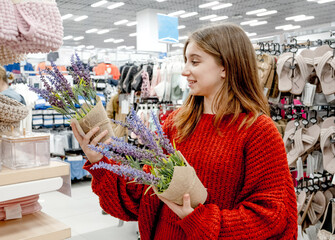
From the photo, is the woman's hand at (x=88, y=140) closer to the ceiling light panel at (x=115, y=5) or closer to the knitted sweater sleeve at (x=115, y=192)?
the knitted sweater sleeve at (x=115, y=192)

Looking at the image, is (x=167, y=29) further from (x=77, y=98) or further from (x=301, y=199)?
(x=77, y=98)

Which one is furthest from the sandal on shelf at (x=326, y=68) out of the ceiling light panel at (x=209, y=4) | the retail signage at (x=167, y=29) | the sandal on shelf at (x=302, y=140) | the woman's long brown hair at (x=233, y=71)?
the ceiling light panel at (x=209, y=4)

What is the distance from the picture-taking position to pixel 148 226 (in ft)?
4.17

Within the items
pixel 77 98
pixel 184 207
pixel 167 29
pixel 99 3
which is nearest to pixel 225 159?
pixel 184 207

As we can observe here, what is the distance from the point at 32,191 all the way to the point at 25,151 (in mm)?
150

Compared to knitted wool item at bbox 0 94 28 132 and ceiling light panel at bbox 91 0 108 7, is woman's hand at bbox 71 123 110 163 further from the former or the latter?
ceiling light panel at bbox 91 0 108 7

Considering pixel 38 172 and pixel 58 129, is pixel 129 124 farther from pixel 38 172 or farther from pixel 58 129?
pixel 58 129

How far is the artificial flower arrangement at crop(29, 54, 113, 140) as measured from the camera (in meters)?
0.99

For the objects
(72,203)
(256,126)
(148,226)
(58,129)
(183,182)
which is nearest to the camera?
(183,182)

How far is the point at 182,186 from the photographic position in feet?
2.91

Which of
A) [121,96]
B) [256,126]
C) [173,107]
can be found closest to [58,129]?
[121,96]

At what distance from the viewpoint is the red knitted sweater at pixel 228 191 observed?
3.33 feet

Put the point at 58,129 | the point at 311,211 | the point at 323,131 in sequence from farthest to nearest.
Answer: the point at 58,129, the point at 311,211, the point at 323,131

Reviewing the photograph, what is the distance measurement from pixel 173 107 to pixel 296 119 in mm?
1723
